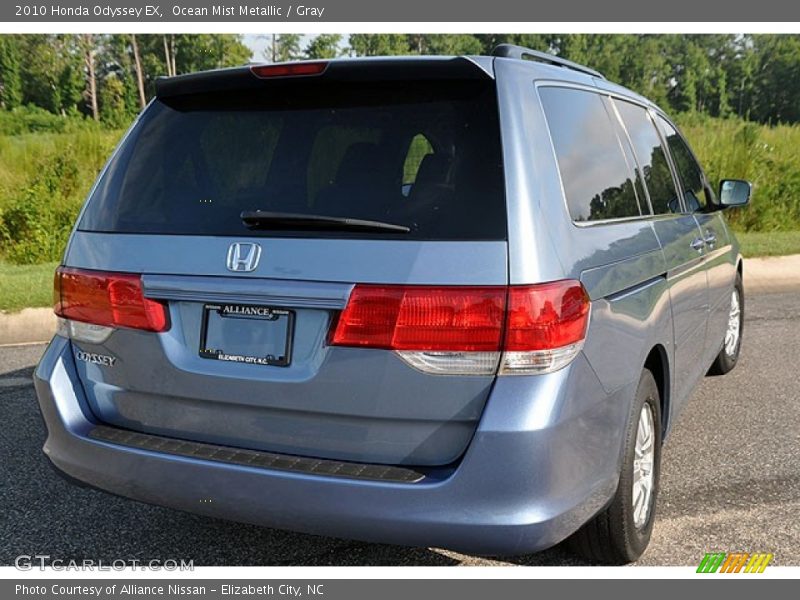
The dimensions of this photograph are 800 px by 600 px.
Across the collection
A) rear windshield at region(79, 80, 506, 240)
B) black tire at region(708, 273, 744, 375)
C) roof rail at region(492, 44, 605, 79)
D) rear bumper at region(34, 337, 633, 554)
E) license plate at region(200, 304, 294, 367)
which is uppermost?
roof rail at region(492, 44, 605, 79)

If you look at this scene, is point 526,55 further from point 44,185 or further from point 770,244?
point 44,185

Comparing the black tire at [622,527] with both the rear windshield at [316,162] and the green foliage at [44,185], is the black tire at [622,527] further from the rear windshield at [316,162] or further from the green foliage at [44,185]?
the green foliage at [44,185]

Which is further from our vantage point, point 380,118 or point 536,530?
point 380,118

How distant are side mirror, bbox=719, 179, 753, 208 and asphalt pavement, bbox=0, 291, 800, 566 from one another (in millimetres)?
1298

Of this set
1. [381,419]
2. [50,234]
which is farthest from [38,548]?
[50,234]

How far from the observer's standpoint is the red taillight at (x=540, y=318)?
2.24 meters

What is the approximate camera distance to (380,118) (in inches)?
101

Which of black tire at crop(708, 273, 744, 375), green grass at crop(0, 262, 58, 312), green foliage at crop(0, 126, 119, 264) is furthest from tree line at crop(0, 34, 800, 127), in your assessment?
black tire at crop(708, 273, 744, 375)

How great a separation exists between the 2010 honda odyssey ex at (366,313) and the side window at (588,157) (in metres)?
0.02

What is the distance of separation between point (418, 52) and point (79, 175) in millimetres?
61338

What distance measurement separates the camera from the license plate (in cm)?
237

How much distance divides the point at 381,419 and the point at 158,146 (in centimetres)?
136

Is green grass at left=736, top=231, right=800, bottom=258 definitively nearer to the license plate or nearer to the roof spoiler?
the roof spoiler

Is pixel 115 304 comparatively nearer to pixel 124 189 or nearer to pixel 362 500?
pixel 124 189
